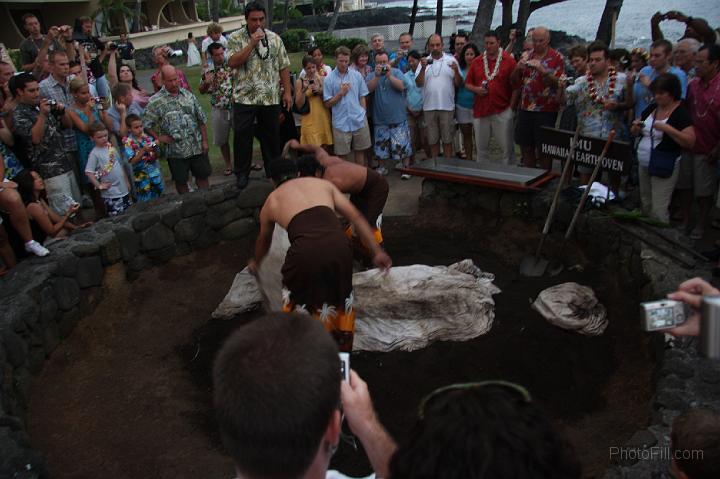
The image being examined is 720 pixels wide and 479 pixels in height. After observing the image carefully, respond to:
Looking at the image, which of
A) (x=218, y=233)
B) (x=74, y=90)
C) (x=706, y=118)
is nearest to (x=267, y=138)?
(x=218, y=233)

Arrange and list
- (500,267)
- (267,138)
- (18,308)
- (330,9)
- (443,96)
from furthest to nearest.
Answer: (330,9), (443,96), (267,138), (500,267), (18,308)

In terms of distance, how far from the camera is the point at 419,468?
115 cm

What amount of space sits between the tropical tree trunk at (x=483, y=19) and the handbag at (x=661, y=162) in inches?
445

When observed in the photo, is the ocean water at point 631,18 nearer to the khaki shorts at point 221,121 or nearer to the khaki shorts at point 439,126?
the khaki shorts at point 439,126

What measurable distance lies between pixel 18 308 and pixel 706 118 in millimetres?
5906

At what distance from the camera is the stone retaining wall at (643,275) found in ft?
9.68

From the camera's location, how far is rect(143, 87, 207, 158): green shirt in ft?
21.5

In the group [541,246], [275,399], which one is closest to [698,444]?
[275,399]

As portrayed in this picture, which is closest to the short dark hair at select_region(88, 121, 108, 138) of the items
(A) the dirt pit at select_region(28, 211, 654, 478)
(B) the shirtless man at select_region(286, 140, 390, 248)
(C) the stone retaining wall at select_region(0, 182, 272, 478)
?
(C) the stone retaining wall at select_region(0, 182, 272, 478)

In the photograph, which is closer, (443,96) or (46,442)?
(46,442)

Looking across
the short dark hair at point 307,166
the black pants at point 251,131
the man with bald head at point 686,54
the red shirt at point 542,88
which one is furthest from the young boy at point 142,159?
the man with bald head at point 686,54

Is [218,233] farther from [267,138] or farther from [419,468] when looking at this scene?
[419,468]

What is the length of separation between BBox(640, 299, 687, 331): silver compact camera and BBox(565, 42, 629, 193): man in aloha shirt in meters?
4.41

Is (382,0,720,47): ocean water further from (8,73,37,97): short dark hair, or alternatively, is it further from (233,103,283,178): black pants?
(8,73,37,97): short dark hair
